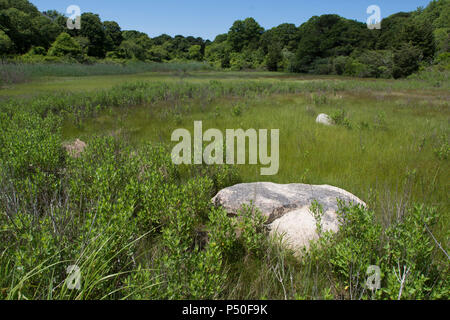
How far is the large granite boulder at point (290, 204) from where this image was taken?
3.01 meters

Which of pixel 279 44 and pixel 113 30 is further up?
pixel 113 30

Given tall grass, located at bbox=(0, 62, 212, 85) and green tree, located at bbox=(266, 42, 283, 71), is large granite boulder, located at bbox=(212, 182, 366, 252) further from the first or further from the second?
green tree, located at bbox=(266, 42, 283, 71)

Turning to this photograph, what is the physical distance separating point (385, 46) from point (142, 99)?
62.8 m

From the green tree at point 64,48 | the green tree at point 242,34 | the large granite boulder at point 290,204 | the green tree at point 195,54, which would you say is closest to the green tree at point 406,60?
the large granite boulder at point 290,204

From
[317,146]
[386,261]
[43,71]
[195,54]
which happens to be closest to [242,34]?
[195,54]

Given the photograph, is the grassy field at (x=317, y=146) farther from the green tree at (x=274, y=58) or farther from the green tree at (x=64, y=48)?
the green tree at (x=274, y=58)

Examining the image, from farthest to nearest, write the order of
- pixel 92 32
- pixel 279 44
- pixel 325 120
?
1. pixel 279 44
2. pixel 92 32
3. pixel 325 120

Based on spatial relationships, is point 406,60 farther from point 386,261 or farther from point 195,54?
point 195,54

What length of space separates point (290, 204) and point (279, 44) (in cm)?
7000

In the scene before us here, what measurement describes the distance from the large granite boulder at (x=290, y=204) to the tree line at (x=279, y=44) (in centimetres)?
4484

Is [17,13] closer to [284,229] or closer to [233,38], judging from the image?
[233,38]

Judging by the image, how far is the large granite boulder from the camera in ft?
9.89

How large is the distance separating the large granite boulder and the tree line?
1765 inches

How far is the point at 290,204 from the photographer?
139 inches
